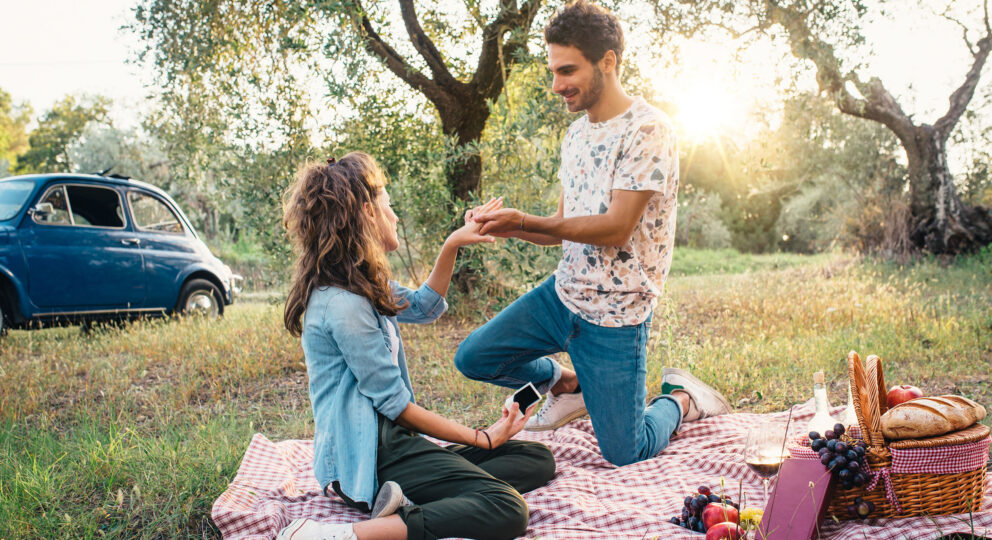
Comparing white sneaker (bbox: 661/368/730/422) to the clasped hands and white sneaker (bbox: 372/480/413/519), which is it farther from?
white sneaker (bbox: 372/480/413/519)

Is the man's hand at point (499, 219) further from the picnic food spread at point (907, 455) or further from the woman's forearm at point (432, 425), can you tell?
the picnic food spread at point (907, 455)

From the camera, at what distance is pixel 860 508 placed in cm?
281

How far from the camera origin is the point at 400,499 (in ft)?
8.98

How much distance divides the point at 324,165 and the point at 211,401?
343 cm

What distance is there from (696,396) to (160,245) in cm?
765

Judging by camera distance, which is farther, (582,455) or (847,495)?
(582,455)

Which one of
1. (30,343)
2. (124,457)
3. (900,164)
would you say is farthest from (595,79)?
(900,164)

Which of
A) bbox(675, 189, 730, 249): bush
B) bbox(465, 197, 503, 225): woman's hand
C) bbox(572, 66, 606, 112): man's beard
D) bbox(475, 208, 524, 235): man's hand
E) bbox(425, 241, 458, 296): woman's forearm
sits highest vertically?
bbox(572, 66, 606, 112): man's beard

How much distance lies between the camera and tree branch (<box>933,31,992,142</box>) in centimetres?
1269

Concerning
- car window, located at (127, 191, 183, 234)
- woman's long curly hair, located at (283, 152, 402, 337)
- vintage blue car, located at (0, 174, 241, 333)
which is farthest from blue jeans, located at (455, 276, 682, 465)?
car window, located at (127, 191, 183, 234)

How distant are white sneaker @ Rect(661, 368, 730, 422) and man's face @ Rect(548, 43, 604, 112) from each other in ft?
6.28

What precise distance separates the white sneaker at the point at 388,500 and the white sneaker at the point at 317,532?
0.14 metres

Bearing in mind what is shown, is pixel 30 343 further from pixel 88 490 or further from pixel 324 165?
pixel 324 165

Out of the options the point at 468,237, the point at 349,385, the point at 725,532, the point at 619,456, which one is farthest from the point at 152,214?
the point at 725,532
